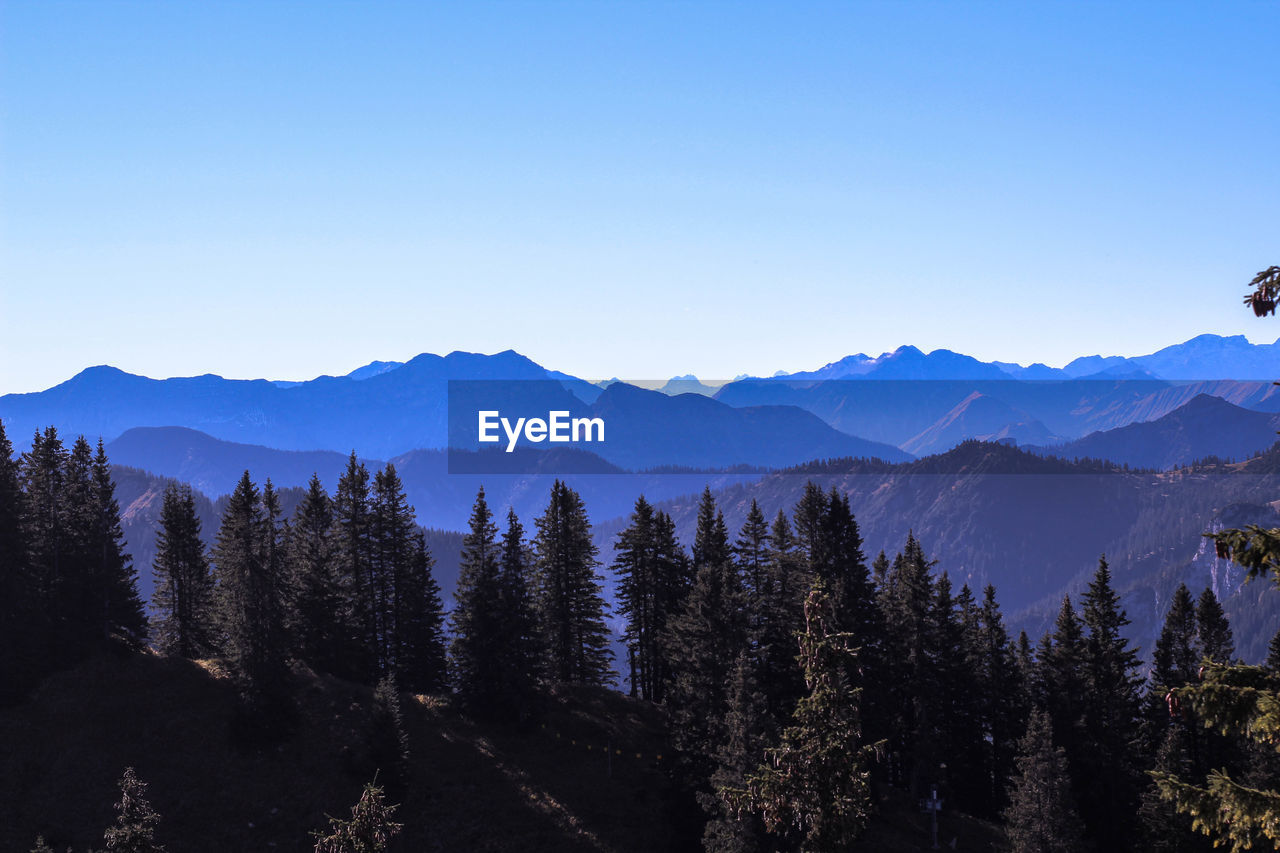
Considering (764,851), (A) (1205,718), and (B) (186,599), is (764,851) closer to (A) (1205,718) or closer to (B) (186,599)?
(A) (1205,718)

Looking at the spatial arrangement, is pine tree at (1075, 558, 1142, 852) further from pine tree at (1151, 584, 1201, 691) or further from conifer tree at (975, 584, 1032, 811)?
conifer tree at (975, 584, 1032, 811)

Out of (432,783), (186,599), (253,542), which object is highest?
(253,542)

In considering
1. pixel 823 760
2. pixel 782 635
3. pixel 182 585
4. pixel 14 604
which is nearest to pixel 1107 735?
pixel 782 635

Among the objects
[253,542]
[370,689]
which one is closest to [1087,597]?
[370,689]

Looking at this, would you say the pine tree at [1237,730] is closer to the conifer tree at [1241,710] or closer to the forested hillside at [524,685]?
the conifer tree at [1241,710]

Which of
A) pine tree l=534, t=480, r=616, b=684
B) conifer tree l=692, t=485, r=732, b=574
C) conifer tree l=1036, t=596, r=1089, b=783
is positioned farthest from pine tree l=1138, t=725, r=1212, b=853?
pine tree l=534, t=480, r=616, b=684
